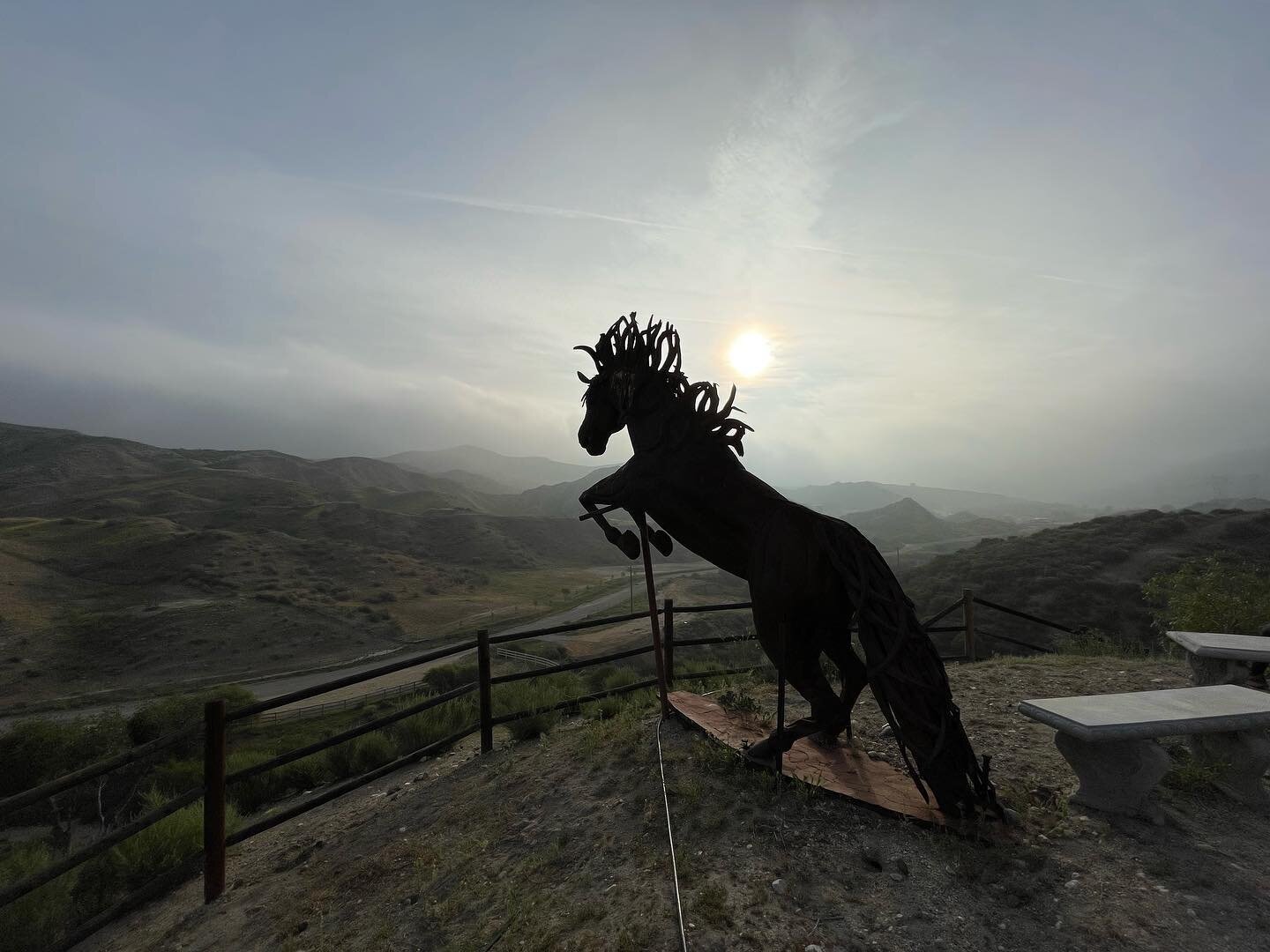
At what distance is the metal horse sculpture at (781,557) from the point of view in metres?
3.68

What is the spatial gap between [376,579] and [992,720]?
49068 mm

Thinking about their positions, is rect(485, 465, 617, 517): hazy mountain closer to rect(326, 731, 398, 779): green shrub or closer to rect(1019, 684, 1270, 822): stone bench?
rect(326, 731, 398, 779): green shrub

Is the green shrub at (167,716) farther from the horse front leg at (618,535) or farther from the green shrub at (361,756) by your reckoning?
the horse front leg at (618,535)

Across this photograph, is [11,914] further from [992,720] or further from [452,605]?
[452,605]

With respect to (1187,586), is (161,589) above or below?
below

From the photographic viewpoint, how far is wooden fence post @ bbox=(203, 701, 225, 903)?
4.27 m

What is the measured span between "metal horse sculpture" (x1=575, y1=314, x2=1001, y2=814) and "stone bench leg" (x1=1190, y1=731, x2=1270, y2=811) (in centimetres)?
190

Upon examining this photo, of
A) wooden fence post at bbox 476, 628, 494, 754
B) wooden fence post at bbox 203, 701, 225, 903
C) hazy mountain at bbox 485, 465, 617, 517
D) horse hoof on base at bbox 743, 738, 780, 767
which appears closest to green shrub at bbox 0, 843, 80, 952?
wooden fence post at bbox 203, 701, 225, 903

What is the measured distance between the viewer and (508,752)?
6.20m

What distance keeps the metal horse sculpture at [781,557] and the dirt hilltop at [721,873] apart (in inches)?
21.5

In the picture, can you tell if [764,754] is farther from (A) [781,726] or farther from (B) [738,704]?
(B) [738,704]

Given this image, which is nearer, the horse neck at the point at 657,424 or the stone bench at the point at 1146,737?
the stone bench at the point at 1146,737

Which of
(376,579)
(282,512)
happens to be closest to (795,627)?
(376,579)

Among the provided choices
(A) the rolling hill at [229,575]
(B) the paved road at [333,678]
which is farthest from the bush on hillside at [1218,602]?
(A) the rolling hill at [229,575]
